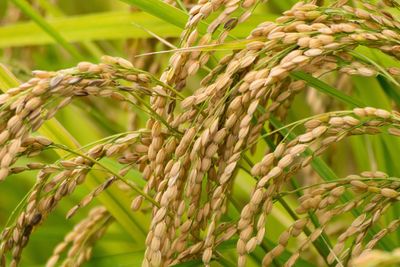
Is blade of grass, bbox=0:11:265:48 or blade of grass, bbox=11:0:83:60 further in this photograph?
blade of grass, bbox=0:11:265:48

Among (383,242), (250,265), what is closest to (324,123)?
(383,242)

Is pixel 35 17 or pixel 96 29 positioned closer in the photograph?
pixel 35 17

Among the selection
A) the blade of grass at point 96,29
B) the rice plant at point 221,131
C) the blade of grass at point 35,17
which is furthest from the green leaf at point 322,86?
the blade of grass at point 35,17

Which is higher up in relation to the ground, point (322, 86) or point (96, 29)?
point (322, 86)

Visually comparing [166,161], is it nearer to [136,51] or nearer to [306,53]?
[306,53]

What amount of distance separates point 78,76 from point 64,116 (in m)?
1.61

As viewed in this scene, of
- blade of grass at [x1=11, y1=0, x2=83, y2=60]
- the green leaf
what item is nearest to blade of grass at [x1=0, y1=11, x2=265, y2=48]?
blade of grass at [x1=11, y1=0, x2=83, y2=60]

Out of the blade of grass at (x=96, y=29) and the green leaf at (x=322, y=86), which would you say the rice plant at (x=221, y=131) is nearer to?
the green leaf at (x=322, y=86)

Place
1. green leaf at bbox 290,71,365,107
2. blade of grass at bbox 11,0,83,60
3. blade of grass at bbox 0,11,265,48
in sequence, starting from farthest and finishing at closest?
blade of grass at bbox 0,11,265,48 → blade of grass at bbox 11,0,83,60 → green leaf at bbox 290,71,365,107

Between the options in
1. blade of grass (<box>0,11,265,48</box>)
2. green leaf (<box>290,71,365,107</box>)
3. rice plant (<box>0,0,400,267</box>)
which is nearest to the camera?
rice plant (<box>0,0,400,267</box>)

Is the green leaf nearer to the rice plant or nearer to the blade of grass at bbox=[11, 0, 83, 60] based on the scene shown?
the rice plant

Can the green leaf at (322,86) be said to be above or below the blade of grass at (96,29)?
above

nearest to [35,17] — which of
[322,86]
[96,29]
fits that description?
[96,29]

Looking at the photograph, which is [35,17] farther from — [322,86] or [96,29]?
[322,86]
